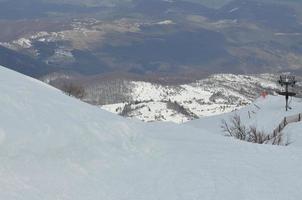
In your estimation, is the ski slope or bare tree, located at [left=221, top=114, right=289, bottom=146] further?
bare tree, located at [left=221, top=114, right=289, bottom=146]

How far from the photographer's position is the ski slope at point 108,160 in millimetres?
13250

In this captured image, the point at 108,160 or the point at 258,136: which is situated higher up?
the point at 108,160

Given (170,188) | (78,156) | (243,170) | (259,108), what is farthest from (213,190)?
(259,108)

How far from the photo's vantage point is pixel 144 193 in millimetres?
13469

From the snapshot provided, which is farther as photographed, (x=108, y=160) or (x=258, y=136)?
(x=258, y=136)

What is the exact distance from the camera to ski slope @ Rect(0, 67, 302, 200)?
13.2 m

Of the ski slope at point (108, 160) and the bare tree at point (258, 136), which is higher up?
the ski slope at point (108, 160)

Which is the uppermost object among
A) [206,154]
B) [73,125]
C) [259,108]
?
[73,125]

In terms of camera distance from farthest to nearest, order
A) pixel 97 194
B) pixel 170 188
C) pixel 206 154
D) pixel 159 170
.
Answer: pixel 206 154 → pixel 159 170 → pixel 170 188 → pixel 97 194

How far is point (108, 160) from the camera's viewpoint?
15297 millimetres

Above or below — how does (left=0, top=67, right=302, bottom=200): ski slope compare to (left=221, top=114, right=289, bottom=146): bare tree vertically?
above

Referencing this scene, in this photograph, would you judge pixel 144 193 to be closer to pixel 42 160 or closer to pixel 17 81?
pixel 42 160

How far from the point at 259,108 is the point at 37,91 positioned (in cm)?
6962

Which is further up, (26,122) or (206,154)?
(26,122)
